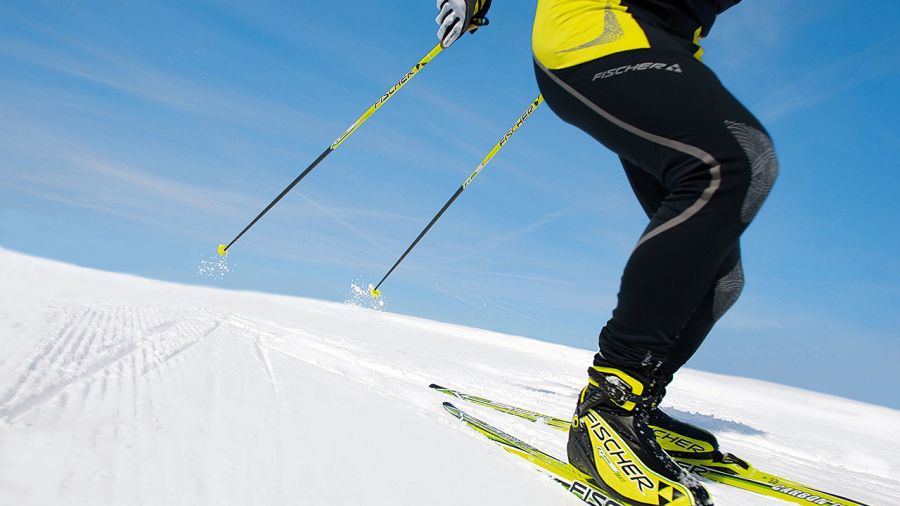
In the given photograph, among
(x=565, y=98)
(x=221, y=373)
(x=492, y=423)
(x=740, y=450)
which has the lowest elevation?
(x=221, y=373)

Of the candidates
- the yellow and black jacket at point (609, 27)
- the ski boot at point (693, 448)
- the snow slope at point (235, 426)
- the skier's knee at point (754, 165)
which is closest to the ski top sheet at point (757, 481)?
the ski boot at point (693, 448)

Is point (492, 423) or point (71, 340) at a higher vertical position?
point (492, 423)

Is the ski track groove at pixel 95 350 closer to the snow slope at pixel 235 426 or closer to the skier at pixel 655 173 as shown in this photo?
the snow slope at pixel 235 426

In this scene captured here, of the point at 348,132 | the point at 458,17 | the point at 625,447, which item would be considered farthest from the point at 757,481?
the point at 348,132

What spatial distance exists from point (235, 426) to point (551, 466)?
0.93 meters

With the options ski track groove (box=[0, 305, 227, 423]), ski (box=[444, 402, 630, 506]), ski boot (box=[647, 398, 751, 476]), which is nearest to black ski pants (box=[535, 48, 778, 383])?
ski (box=[444, 402, 630, 506])

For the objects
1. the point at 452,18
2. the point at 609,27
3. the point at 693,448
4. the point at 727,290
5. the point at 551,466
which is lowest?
the point at 551,466

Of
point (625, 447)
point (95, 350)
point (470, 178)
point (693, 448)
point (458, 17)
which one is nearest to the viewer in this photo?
point (625, 447)

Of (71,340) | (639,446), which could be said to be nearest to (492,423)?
(639,446)

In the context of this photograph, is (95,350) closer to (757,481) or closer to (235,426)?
(235,426)

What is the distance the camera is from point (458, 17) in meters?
2.29

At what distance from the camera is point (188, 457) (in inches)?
41.8

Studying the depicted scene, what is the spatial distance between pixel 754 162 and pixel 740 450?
2.13 meters

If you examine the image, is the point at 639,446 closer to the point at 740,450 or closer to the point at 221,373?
the point at 221,373
